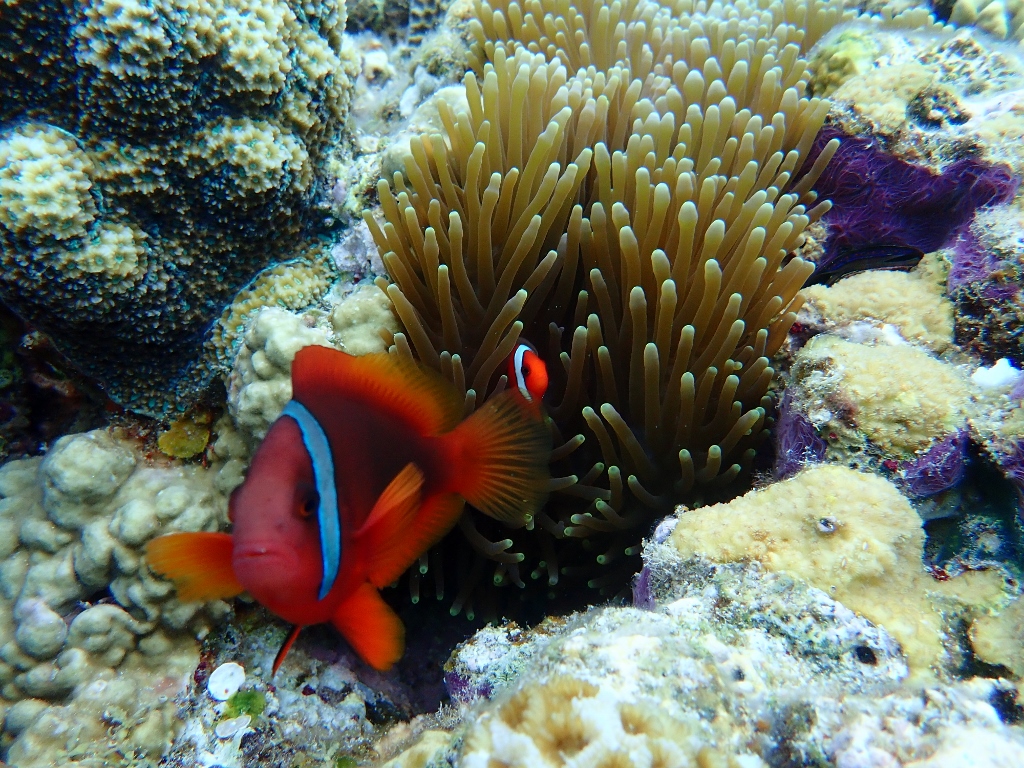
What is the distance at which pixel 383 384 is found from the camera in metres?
1.60

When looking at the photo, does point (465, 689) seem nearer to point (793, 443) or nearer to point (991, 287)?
point (793, 443)

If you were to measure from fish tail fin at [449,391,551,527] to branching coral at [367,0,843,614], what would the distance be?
0.63ft

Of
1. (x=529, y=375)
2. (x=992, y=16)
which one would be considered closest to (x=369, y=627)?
(x=529, y=375)

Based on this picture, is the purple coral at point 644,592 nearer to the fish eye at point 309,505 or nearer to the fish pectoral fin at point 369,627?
the fish pectoral fin at point 369,627

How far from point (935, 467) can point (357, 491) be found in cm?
145

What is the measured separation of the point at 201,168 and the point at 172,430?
1045mm

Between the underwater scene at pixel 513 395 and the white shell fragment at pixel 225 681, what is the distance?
1 centimetres

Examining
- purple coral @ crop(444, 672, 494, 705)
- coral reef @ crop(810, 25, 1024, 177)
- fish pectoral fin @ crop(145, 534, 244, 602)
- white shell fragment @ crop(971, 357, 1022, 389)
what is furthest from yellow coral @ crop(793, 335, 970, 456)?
fish pectoral fin @ crop(145, 534, 244, 602)

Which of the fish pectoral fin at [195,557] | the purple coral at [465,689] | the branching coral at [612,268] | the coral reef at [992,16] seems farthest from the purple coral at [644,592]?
the coral reef at [992,16]

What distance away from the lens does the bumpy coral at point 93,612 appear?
1986mm

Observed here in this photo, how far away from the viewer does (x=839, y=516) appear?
1329mm

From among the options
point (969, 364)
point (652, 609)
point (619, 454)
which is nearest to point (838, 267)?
point (969, 364)

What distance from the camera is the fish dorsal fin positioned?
153 centimetres

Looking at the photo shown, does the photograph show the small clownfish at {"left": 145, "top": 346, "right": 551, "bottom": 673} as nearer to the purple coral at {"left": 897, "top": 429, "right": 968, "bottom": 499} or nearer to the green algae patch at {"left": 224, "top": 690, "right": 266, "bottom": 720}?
the green algae patch at {"left": 224, "top": 690, "right": 266, "bottom": 720}
